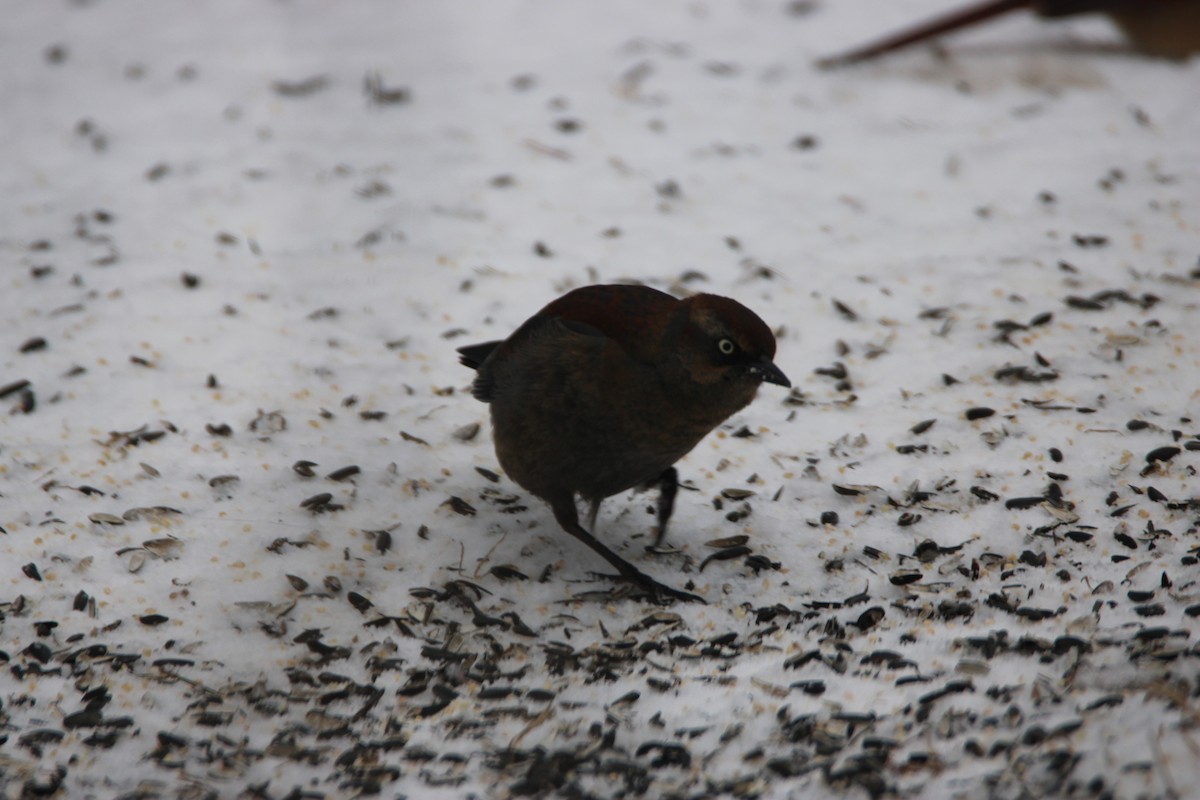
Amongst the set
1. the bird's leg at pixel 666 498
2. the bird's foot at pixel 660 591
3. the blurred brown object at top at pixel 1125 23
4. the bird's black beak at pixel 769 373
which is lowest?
the bird's foot at pixel 660 591

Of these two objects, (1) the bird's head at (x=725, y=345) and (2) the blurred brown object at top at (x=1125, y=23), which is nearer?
(1) the bird's head at (x=725, y=345)

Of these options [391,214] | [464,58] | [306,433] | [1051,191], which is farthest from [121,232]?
[1051,191]

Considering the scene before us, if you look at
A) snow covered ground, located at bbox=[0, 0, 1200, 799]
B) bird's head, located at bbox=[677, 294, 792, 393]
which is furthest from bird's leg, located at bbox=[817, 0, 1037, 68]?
bird's head, located at bbox=[677, 294, 792, 393]

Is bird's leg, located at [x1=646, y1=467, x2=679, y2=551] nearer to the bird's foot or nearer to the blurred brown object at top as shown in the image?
the bird's foot

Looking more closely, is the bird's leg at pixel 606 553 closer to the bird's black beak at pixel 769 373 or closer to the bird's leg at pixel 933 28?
the bird's black beak at pixel 769 373

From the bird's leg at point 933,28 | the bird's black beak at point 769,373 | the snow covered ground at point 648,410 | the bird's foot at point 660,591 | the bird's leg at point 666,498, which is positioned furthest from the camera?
the bird's leg at point 933,28

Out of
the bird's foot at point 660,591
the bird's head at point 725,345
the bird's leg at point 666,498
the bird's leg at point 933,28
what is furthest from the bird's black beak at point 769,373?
the bird's leg at point 933,28

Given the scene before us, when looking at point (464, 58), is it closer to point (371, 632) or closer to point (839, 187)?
point (839, 187)
